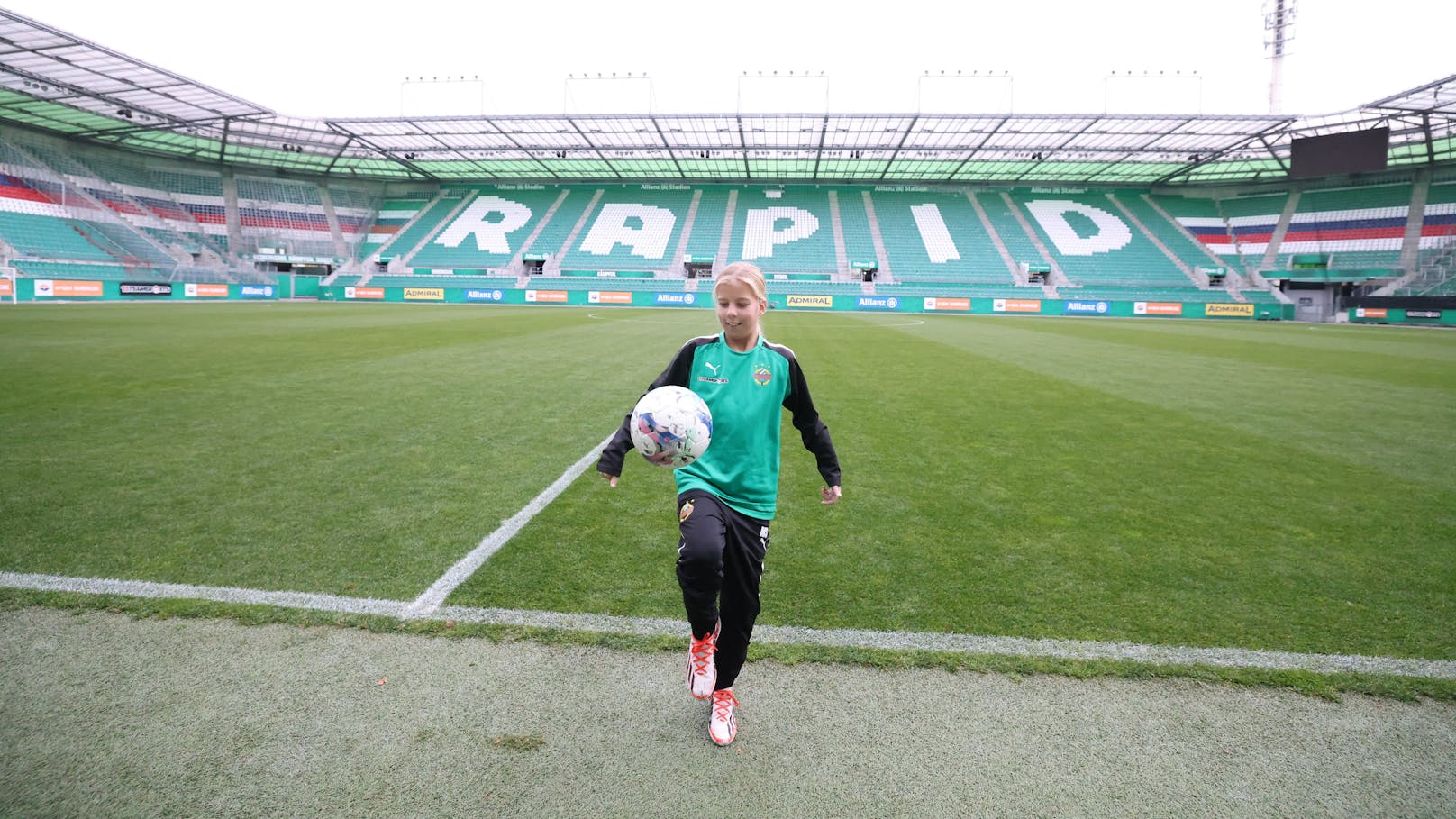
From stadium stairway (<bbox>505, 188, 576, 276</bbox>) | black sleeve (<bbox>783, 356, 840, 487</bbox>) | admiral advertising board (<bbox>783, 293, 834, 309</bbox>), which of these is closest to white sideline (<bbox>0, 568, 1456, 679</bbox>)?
black sleeve (<bbox>783, 356, 840, 487</bbox>)

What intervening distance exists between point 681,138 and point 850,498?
148 ft

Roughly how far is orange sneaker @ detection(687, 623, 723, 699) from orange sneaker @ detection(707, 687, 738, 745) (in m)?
0.07

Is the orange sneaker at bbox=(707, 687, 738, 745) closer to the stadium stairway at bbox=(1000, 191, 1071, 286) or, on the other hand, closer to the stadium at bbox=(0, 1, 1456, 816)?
the stadium at bbox=(0, 1, 1456, 816)

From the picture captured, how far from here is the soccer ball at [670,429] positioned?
Answer: 8.54ft

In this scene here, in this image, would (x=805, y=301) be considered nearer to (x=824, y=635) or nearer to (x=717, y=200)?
(x=717, y=200)

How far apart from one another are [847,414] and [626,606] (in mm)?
5699

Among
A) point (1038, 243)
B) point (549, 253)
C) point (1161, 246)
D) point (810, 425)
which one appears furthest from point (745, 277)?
point (1161, 246)

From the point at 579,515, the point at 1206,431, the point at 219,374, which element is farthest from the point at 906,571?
the point at 219,374

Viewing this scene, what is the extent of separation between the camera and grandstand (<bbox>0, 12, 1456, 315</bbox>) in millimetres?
39719

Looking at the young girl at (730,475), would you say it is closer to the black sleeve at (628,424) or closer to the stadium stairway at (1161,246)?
the black sleeve at (628,424)

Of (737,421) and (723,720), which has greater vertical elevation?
(737,421)

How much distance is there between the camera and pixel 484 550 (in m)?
4.18

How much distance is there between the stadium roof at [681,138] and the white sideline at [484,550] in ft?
126

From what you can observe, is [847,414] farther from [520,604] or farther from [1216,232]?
[1216,232]
